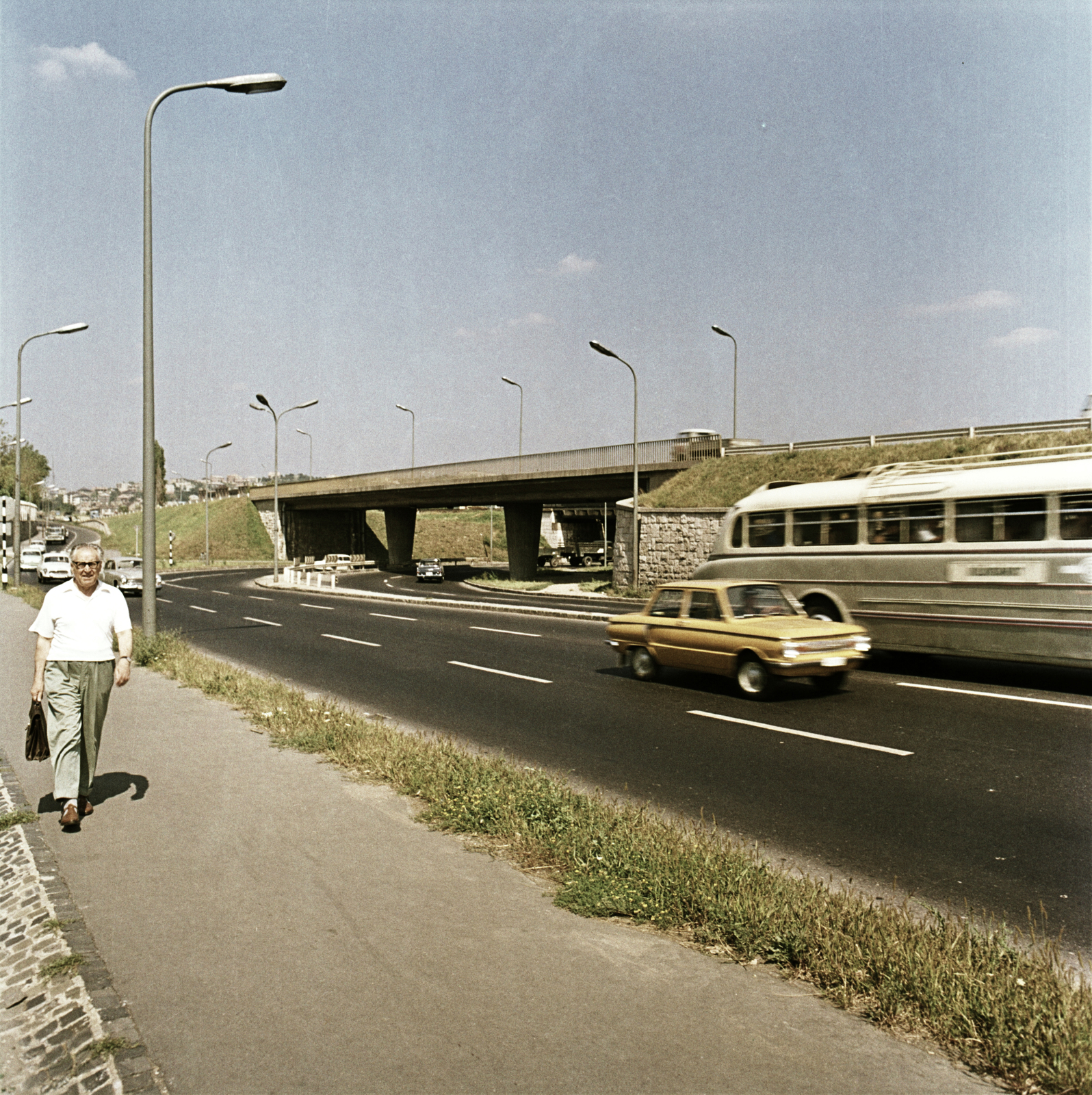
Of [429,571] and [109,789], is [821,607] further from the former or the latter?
[429,571]

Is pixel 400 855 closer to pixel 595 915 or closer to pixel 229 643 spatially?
pixel 595 915

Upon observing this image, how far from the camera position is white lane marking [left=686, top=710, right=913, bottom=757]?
27.6 feet

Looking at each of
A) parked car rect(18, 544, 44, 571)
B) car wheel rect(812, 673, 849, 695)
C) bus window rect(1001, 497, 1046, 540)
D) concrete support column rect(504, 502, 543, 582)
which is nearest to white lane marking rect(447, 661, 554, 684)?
car wheel rect(812, 673, 849, 695)

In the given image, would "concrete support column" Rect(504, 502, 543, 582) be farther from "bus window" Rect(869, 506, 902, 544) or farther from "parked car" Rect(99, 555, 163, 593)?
"bus window" Rect(869, 506, 902, 544)

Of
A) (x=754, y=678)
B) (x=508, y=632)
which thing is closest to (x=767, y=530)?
(x=754, y=678)

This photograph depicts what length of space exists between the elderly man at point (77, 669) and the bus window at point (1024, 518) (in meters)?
10.8

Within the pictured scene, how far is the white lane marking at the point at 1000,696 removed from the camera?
412 inches

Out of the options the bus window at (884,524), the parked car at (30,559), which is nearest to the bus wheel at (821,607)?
the bus window at (884,524)

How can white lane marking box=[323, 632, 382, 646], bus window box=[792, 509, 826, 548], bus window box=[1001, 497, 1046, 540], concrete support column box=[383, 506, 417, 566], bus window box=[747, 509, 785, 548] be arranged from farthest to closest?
concrete support column box=[383, 506, 417, 566] → white lane marking box=[323, 632, 382, 646] → bus window box=[747, 509, 785, 548] → bus window box=[792, 509, 826, 548] → bus window box=[1001, 497, 1046, 540]

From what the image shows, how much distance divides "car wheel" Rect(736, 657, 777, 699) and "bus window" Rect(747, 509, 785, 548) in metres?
4.49

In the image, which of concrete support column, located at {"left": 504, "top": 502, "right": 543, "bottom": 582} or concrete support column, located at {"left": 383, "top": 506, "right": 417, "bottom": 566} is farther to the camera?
concrete support column, located at {"left": 383, "top": 506, "right": 417, "bottom": 566}

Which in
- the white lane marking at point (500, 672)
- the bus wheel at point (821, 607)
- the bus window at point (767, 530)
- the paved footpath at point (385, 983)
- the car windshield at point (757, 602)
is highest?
the bus window at point (767, 530)

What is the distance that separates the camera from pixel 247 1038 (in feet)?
10.9

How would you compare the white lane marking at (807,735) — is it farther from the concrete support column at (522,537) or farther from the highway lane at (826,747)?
the concrete support column at (522,537)
